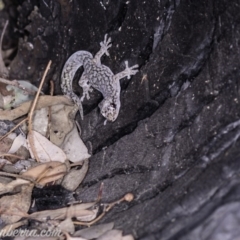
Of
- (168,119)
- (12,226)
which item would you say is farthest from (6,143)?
(168,119)

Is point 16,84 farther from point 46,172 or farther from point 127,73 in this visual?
point 127,73

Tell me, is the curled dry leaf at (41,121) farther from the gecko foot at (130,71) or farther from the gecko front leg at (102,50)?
the gecko foot at (130,71)

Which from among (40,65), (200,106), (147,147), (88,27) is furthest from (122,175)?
(40,65)

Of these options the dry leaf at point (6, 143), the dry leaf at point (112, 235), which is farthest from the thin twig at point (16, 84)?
the dry leaf at point (112, 235)

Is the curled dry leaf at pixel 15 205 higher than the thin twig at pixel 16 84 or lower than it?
lower

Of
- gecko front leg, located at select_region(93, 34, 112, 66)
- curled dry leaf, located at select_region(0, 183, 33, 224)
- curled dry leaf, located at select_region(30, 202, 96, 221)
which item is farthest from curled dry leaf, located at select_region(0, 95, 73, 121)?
curled dry leaf, located at select_region(30, 202, 96, 221)

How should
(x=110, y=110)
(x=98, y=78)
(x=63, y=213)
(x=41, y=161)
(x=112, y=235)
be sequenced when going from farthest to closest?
1. (x=98, y=78)
2. (x=41, y=161)
3. (x=110, y=110)
4. (x=63, y=213)
5. (x=112, y=235)

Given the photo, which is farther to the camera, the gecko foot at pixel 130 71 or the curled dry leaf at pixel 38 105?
the curled dry leaf at pixel 38 105
